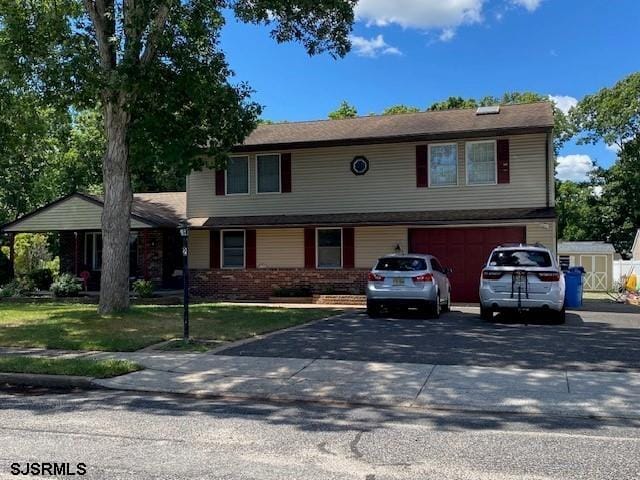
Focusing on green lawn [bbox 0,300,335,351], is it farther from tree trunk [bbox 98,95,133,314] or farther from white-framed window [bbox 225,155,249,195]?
white-framed window [bbox 225,155,249,195]

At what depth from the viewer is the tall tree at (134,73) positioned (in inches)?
572

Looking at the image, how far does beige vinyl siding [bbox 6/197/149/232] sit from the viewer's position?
23.3 meters

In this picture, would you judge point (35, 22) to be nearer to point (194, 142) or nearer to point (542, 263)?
point (194, 142)

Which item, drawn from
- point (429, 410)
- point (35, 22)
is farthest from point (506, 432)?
point (35, 22)

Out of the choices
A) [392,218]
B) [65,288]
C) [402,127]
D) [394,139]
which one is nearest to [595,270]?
[402,127]

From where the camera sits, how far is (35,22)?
15.0m

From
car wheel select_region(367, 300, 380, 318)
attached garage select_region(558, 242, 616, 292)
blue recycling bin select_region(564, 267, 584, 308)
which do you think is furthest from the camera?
attached garage select_region(558, 242, 616, 292)

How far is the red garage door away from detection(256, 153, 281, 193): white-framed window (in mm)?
5518

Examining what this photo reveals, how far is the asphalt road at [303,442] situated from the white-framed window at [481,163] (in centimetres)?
1453

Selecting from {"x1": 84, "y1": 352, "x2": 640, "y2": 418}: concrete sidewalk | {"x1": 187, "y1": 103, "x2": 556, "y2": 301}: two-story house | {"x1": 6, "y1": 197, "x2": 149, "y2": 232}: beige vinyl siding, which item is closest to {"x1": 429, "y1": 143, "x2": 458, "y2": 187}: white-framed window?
{"x1": 187, "y1": 103, "x2": 556, "y2": 301}: two-story house

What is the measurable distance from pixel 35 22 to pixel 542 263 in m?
13.2

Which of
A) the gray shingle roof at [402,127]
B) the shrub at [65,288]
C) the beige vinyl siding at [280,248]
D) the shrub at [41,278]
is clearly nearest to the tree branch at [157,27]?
the gray shingle roof at [402,127]

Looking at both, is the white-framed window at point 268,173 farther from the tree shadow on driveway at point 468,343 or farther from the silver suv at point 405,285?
the tree shadow on driveway at point 468,343
